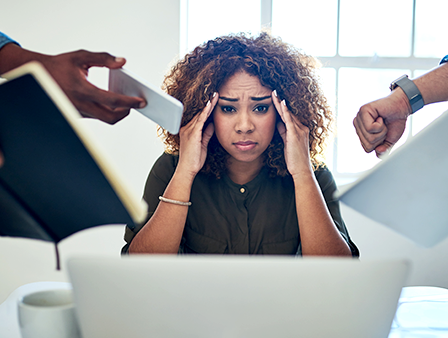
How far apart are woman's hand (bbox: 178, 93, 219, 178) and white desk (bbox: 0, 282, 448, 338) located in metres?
0.58

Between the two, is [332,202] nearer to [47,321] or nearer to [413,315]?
[413,315]

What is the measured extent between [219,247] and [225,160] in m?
0.33

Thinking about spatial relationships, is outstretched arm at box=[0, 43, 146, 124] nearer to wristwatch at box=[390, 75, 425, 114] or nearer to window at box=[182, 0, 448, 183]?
wristwatch at box=[390, 75, 425, 114]

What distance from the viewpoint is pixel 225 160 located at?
1.40 m

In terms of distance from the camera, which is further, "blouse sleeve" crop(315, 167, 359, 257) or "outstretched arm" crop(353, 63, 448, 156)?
"blouse sleeve" crop(315, 167, 359, 257)

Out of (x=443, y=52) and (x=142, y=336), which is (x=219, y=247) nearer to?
(x=142, y=336)

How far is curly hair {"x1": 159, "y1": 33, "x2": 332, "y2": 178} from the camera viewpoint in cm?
129

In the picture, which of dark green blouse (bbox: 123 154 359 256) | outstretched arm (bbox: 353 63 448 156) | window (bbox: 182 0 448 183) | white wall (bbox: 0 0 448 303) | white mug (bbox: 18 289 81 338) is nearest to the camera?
white mug (bbox: 18 289 81 338)

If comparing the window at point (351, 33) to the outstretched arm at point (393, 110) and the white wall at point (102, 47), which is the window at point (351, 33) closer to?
the white wall at point (102, 47)

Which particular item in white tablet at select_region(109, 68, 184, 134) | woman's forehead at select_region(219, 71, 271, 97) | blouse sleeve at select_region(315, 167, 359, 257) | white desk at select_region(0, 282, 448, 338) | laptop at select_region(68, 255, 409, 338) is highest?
woman's forehead at select_region(219, 71, 271, 97)

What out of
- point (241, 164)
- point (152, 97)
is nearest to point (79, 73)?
point (152, 97)

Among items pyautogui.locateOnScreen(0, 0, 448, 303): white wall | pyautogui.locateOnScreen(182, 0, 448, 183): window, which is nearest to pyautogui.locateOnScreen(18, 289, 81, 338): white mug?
pyautogui.locateOnScreen(0, 0, 448, 303): white wall

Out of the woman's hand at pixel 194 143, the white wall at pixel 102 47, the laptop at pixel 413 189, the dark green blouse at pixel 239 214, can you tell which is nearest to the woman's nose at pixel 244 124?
the woman's hand at pixel 194 143

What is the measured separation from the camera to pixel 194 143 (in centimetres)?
125
